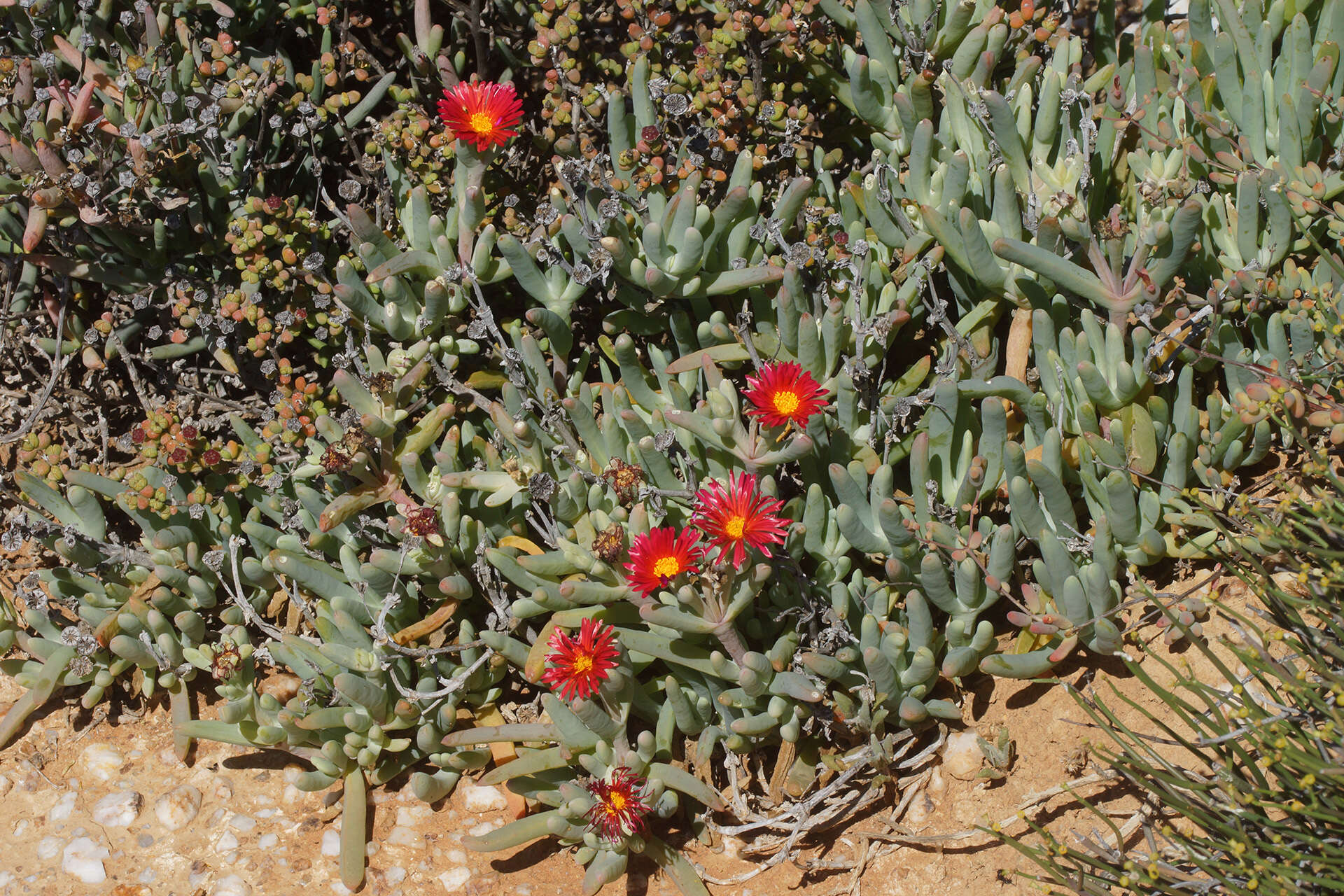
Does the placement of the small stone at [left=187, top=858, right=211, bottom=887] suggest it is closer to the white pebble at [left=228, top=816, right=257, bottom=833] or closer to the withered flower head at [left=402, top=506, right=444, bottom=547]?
the white pebble at [left=228, top=816, right=257, bottom=833]

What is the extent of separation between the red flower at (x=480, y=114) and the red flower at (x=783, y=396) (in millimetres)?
824

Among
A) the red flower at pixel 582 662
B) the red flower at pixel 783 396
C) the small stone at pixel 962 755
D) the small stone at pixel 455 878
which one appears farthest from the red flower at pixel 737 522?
the small stone at pixel 455 878

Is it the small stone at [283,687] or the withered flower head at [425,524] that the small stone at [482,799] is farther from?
the withered flower head at [425,524]

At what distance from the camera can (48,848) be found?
2.10 meters

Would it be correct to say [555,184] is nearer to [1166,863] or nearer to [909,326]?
[909,326]

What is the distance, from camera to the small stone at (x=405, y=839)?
213cm

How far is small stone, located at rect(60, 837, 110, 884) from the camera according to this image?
205cm

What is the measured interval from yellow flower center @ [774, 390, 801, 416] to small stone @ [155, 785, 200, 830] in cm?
143

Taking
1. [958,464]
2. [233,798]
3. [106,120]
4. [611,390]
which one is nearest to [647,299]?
[611,390]

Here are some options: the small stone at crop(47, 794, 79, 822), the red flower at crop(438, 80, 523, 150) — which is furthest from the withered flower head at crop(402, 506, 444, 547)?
the small stone at crop(47, 794, 79, 822)

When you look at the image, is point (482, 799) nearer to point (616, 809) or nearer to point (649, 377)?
point (616, 809)

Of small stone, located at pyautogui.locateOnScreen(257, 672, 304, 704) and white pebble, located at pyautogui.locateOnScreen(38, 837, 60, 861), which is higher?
small stone, located at pyautogui.locateOnScreen(257, 672, 304, 704)

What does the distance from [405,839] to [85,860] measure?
0.61 meters

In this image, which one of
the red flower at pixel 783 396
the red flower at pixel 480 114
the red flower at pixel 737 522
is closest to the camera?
the red flower at pixel 737 522
